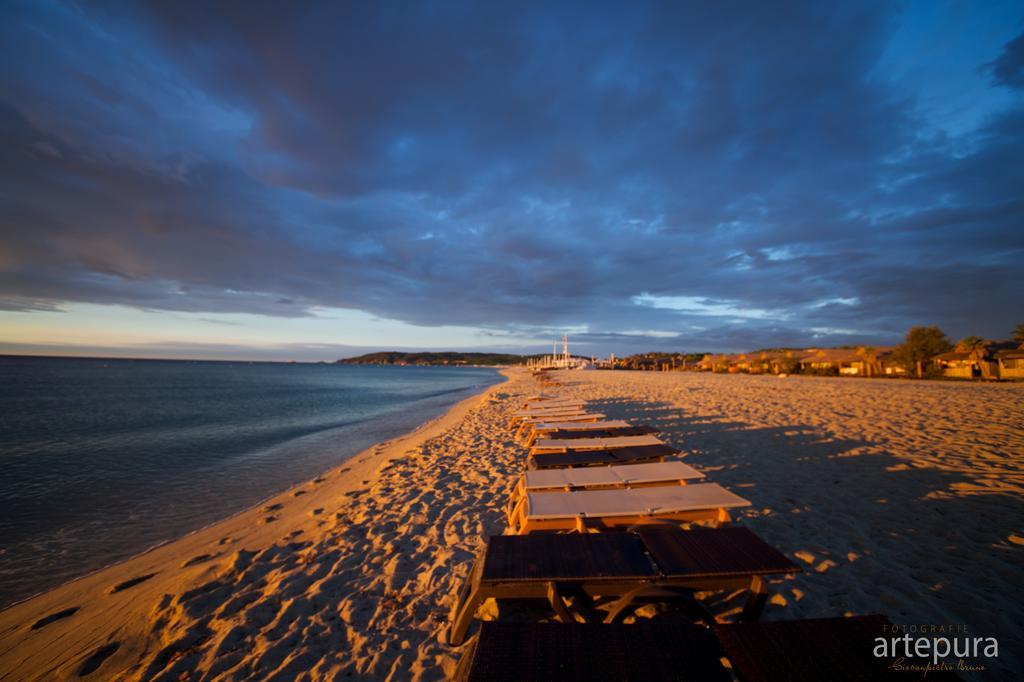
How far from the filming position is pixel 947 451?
19.1 ft

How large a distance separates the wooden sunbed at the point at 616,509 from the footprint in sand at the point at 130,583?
3925 mm

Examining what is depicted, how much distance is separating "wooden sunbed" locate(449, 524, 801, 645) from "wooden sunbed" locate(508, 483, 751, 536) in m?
0.57

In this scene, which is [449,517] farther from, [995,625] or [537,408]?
[537,408]

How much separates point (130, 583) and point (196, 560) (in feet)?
1.70

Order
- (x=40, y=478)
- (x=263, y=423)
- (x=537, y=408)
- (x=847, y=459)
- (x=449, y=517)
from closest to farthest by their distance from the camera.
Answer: (x=449, y=517) < (x=847, y=459) < (x=40, y=478) < (x=537, y=408) < (x=263, y=423)

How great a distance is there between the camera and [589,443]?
5.93 m

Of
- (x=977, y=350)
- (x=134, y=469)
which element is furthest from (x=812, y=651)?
(x=977, y=350)

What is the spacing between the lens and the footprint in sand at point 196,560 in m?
4.00

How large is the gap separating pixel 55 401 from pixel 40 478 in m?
21.6

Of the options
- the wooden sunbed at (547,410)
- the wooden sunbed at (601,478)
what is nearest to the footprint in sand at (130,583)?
the wooden sunbed at (601,478)

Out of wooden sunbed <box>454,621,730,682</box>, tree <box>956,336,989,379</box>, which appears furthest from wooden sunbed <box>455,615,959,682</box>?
tree <box>956,336,989,379</box>

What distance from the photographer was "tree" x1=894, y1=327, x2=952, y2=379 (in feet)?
83.4

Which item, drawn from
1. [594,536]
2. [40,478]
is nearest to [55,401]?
[40,478]

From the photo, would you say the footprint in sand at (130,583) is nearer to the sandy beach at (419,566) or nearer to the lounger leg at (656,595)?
the sandy beach at (419,566)
